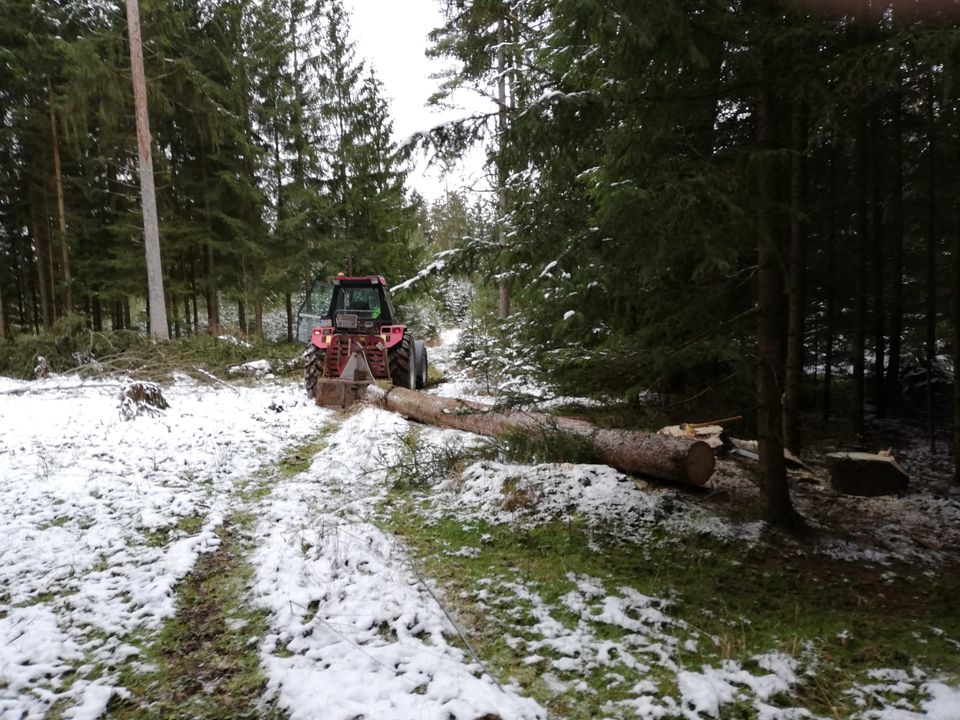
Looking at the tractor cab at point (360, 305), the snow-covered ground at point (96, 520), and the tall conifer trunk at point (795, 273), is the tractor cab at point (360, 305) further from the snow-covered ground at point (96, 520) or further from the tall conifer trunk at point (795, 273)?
the tall conifer trunk at point (795, 273)

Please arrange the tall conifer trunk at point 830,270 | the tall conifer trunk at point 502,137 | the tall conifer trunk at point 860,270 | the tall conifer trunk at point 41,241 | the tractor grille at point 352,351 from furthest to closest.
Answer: the tall conifer trunk at point 41,241
the tractor grille at point 352,351
the tall conifer trunk at point 830,270
the tall conifer trunk at point 860,270
the tall conifer trunk at point 502,137

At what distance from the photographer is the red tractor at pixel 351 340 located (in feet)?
31.1

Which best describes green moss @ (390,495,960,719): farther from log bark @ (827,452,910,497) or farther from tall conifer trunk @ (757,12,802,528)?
log bark @ (827,452,910,497)

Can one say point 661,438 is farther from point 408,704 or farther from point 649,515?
point 408,704

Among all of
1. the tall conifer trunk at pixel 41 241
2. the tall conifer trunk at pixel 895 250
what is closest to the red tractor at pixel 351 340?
the tall conifer trunk at pixel 895 250

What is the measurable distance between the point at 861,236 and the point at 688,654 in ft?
23.9

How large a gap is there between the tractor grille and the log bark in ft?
23.7

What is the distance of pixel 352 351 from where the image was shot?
9.64 m

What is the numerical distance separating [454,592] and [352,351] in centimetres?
699

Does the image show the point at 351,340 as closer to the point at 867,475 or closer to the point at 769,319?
the point at 769,319

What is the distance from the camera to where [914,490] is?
220 inches

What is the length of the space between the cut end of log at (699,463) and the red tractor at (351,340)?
6170 mm

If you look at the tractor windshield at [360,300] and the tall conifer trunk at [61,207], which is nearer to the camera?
the tractor windshield at [360,300]

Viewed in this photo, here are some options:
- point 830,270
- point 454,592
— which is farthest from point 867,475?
point 454,592
